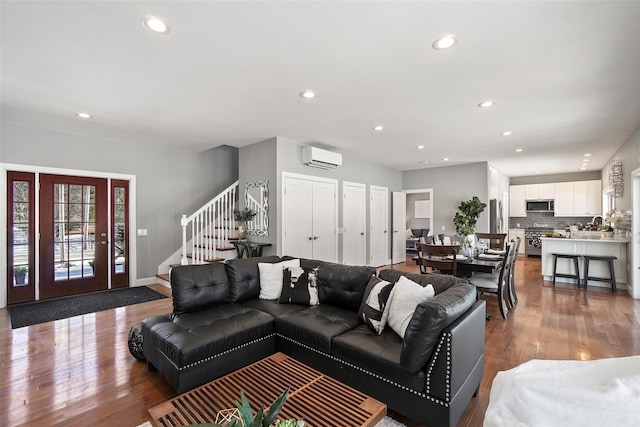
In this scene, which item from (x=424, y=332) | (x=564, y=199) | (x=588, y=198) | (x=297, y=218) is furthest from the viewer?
(x=564, y=199)

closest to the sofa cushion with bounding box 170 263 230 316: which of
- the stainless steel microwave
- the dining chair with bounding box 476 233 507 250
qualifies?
the dining chair with bounding box 476 233 507 250

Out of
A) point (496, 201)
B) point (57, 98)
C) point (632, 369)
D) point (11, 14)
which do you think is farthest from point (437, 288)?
point (496, 201)

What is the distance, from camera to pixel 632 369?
3.58ft

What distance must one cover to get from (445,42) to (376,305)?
83.3 inches

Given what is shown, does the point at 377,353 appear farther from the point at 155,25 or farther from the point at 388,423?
the point at 155,25

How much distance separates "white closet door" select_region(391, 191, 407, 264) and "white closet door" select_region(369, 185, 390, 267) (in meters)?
0.28

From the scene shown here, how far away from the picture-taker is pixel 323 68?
2.72m

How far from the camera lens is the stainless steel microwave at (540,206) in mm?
9492

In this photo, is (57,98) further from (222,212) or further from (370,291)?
(370,291)

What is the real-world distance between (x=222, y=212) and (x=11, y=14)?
4478mm

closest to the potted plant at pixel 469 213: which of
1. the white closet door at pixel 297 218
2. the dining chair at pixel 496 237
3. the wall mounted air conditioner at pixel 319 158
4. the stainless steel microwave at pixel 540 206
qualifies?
the dining chair at pixel 496 237

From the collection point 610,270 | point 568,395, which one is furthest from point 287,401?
point 610,270

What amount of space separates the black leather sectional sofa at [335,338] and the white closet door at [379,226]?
442cm

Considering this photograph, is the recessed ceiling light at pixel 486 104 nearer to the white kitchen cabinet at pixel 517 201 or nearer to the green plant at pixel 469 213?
the green plant at pixel 469 213
